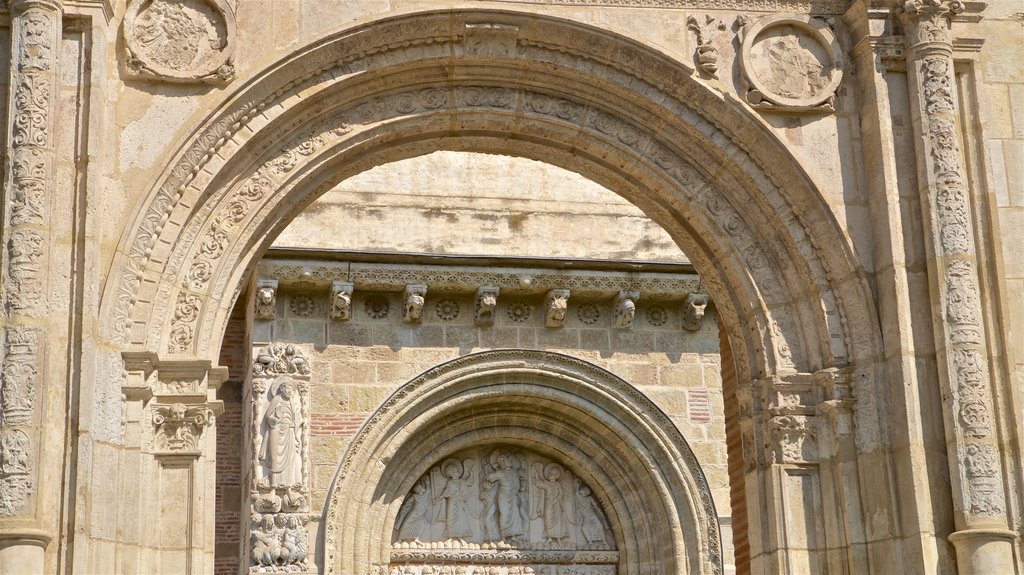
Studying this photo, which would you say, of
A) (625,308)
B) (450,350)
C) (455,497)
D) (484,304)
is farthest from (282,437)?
(625,308)

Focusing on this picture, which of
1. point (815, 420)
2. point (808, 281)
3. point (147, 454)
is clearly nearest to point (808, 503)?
point (815, 420)

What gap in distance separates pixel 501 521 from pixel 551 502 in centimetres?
52

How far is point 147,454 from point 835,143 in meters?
4.27

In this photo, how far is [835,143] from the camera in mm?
9859

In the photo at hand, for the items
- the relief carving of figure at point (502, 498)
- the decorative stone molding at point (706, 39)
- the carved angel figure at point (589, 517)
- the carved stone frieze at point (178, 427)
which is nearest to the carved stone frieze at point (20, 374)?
the carved stone frieze at point (178, 427)

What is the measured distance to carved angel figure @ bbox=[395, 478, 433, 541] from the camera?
49.6 feet

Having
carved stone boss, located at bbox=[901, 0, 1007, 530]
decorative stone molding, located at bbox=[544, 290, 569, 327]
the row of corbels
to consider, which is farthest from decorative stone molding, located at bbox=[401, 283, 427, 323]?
carved stone boss, located at bbox=[901, 0, 1007, 530]

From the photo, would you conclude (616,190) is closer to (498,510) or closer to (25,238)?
(25,238)

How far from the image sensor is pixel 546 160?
10430mm

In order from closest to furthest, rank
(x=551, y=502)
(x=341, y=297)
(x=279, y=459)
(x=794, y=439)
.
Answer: (x=794, y=439) < (x=279, y=459) < (x=341, y=297) < (x=551, y=502)

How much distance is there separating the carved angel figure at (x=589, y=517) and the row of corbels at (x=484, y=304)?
156 cm

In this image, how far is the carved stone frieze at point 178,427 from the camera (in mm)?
8867

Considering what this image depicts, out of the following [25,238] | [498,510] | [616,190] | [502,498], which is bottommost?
[498,510]

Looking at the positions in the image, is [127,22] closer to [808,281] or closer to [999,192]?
[808,281]
